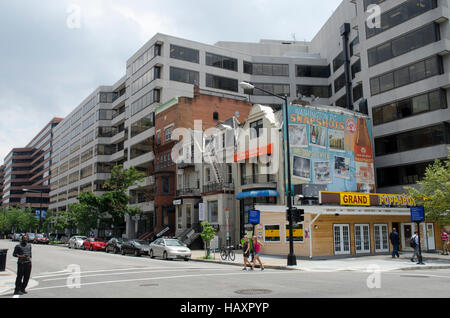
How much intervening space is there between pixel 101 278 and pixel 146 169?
47.1m

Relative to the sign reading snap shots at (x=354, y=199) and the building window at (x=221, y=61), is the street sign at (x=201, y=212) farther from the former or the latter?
the building window at (x=221, y=61)

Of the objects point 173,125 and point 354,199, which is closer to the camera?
point 354,199

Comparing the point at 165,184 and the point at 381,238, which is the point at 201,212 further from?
the point at 381,238

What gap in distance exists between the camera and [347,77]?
174 ft

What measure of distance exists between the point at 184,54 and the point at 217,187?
26450mm

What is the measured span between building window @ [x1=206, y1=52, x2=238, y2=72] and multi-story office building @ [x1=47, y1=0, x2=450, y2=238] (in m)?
0.16

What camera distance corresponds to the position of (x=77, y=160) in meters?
92.2

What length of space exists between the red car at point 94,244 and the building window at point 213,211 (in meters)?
11.6

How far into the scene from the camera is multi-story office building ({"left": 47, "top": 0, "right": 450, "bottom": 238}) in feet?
128

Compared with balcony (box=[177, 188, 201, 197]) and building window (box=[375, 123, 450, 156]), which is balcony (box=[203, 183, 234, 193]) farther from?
building window (box=[375, 123, 450, 156])

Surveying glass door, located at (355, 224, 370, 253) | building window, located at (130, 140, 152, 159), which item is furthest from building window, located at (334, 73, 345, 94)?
glass door, located at (355, 224, 370, 253)

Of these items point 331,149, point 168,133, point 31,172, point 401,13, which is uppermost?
point 401,13

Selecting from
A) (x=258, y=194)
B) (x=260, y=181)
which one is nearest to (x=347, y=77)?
(x=260, y=181)
